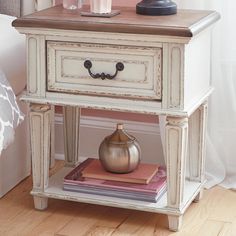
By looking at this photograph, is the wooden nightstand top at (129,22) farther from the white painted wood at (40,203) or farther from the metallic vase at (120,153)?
the white painted wood at (40,203)

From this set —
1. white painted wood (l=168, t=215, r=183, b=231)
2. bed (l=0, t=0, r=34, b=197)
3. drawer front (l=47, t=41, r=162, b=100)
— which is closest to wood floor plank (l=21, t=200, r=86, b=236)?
bed (l=0, t=0, r=34, b=197)

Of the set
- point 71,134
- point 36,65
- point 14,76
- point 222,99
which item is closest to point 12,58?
point 14,76

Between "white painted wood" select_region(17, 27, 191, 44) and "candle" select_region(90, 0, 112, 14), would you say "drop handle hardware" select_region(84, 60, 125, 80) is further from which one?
"candle" select_region(90, 0, 112, 14)

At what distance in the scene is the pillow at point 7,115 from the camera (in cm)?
198

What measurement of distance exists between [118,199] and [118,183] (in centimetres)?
5

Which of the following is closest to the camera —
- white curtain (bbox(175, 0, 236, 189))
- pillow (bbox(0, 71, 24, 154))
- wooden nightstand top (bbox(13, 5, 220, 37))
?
pillow (bbox(0, 71, 24, 154))

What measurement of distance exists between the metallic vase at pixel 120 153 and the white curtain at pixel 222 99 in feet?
1.27

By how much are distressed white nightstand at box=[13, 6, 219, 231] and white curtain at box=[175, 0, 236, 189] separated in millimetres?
204

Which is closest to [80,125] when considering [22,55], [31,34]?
[22,55]

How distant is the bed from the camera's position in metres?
2.45

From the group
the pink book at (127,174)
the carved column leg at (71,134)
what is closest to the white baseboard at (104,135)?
the carved column leg at (71,134)

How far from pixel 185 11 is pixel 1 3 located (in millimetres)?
707

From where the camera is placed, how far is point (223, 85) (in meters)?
2.59

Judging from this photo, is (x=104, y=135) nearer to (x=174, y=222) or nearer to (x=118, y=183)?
(x=118, y=183)
